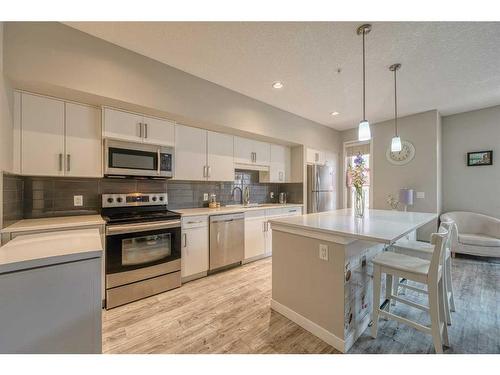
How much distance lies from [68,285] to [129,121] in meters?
1.84

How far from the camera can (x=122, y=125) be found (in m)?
2.39

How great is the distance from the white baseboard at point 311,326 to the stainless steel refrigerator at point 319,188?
256 centimetres

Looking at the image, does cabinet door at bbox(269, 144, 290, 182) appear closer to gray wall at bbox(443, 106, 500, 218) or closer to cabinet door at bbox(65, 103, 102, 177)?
cabinet door at bbox(65, 103, 102, 177)

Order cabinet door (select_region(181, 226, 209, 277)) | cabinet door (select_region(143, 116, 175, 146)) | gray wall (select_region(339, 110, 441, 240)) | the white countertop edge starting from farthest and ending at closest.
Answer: gray wall (select_region(339, 110, 441, 240)), cabinet door (select_region(181, 226, 209, 277)), cabinet door (select_region(143, 116, 175, 146)), the white countertop edge

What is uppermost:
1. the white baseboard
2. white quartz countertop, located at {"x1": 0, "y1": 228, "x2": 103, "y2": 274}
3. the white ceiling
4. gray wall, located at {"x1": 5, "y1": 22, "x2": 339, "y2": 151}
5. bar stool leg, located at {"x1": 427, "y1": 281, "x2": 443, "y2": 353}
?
the white ceiling

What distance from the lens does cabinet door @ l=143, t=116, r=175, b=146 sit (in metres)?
2.58

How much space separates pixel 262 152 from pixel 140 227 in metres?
2.45

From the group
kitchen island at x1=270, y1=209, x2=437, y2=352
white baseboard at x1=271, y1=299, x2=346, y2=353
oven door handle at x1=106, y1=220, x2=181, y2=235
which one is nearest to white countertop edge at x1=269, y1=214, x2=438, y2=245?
kitchen island at x1=270, y1=209, x2=437, y2=352

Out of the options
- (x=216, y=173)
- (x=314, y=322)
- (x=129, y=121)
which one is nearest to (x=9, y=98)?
(x=129, y=121)

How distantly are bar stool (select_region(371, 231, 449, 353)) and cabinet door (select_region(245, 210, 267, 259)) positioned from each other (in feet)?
6.42

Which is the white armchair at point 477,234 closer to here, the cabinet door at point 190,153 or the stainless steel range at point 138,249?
the cabinet door at point 190,153

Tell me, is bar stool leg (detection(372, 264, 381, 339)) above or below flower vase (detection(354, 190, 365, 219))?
below
